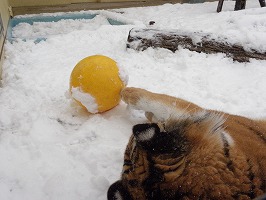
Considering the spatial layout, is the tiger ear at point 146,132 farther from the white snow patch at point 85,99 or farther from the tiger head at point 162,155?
the white snow patch at point 85,99

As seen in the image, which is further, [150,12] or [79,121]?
[150,12]

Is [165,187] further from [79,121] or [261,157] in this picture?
[79,121]

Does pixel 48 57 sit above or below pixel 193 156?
below

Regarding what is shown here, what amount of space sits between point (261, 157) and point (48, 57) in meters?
3.55

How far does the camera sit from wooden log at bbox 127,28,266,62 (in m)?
4.26

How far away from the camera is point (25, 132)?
2725 millimetres

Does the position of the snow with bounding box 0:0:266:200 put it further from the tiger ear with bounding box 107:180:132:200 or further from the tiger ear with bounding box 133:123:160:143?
the tiger ear with bounding box 133:123:160:143

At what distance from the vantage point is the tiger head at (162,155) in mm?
1491

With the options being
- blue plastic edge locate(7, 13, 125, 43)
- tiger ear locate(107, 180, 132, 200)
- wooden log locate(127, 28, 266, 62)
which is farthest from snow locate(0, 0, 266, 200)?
blue plastic edge locate(7, 13, 125, 43)

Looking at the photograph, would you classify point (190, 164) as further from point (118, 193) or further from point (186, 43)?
point (186, 43)

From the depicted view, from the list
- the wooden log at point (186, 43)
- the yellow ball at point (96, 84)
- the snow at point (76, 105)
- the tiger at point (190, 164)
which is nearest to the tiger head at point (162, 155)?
the tiger at point (190, 164)

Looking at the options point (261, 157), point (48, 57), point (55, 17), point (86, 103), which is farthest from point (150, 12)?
point (261, 157)

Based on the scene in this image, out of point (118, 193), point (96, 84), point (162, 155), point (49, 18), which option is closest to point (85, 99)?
point (96, 84)

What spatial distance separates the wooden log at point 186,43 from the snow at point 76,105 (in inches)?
3.6
